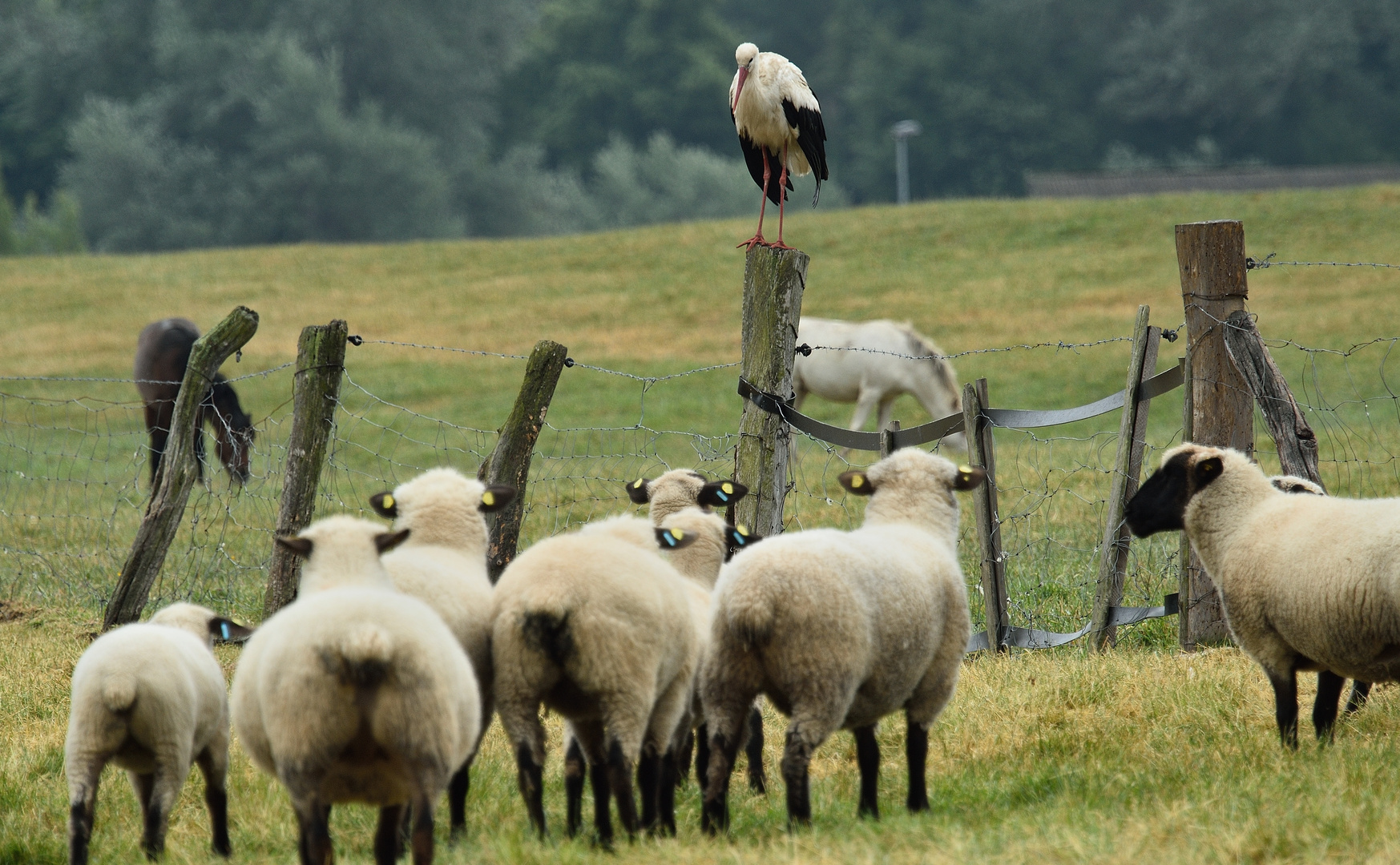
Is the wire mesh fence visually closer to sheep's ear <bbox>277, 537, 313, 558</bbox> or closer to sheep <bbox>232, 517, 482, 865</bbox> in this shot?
sheep's ear <bbox>277, 537, 313, 558</bbox>

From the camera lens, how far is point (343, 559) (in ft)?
15.0

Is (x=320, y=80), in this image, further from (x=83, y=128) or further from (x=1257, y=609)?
(x=1257, y=609)

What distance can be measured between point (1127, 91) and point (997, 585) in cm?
6539

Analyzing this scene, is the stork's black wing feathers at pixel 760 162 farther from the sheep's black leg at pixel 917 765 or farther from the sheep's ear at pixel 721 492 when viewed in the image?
the sheep's black leg at pixel 917 765

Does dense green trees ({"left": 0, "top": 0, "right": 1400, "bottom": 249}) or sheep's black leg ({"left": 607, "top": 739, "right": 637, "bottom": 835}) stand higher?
dense green trees ({"left": 0, "top": 0, "right": 1400, "bottom": 249})

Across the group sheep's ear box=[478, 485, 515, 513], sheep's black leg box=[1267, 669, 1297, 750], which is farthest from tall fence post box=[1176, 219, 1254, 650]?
sheep's ear box=[478, 485, 515, 513]

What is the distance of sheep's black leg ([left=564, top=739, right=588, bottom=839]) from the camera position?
15.4ft

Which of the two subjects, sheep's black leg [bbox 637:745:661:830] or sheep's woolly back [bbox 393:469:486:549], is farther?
sheep's woolly back [bbox 393:469:486:549]

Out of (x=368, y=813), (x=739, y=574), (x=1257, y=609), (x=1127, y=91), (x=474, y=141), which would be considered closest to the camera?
(x=739, y=574)

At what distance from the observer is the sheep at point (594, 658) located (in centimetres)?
448

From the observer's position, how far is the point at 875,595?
4805mm

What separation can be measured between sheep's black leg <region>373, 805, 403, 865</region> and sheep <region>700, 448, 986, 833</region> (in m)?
1.07

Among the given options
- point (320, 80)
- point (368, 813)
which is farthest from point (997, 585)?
point (320, 80)

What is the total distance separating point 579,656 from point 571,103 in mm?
75073
